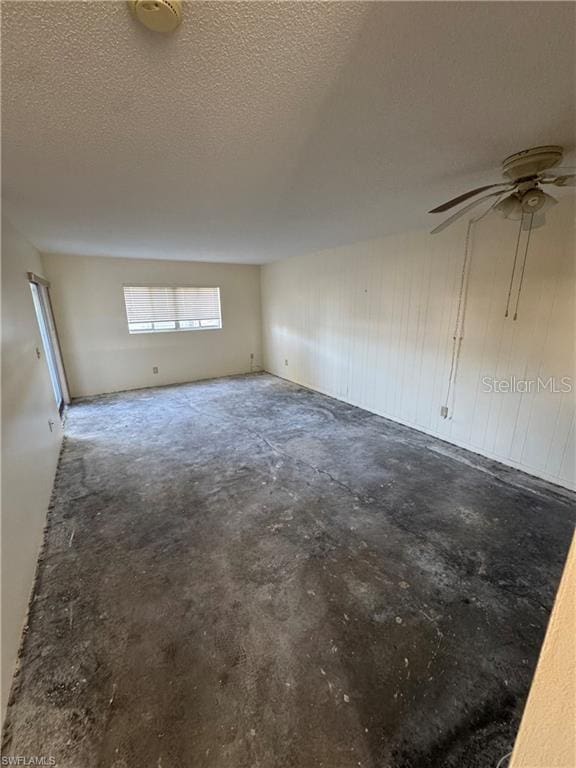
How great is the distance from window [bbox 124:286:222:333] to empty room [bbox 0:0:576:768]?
1.54 metres

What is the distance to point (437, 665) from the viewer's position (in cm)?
135

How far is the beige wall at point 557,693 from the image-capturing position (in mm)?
440

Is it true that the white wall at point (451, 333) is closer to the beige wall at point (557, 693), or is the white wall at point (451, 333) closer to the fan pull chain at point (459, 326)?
the fan pull chain at point (459, 326)

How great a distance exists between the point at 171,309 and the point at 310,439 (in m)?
3.80

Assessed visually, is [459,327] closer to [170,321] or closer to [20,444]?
[20,444]

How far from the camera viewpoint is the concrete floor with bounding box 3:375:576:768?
113 centimetres

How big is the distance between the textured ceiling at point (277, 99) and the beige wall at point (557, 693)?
142 centimetres

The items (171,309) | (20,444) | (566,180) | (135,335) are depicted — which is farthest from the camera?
(171,309)

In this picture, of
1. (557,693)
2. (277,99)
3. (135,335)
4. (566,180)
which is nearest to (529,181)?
(566,180)

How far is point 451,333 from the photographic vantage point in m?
3.25

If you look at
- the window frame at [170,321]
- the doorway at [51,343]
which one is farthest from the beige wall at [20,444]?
the window frame at [170,321]

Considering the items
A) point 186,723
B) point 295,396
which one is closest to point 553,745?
point 186,723

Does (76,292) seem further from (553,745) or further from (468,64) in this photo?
(553,745)

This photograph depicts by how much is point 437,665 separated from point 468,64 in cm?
234
